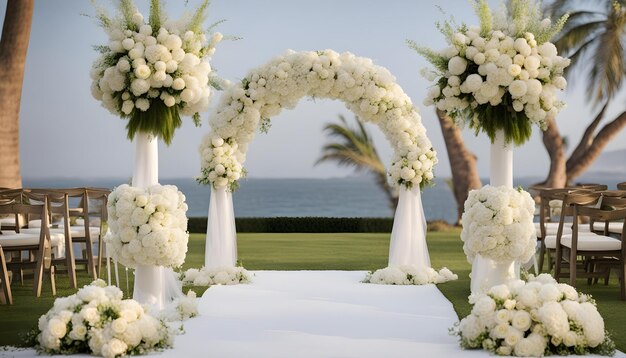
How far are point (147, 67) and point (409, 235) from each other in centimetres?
514

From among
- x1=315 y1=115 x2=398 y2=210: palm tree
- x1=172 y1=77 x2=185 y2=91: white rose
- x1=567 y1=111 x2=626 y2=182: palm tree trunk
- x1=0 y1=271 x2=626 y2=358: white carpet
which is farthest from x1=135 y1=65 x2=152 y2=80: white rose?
x1=567 y1=111 x2=626 y2=182: palm tree trunk

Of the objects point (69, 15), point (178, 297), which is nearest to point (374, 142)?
point (69, 15)

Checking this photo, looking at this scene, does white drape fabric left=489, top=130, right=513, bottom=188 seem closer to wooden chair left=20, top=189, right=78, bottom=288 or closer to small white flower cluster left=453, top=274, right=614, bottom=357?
small white flower cluster left=453, top=274, right=614, bottom=357

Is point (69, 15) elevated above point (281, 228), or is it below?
above

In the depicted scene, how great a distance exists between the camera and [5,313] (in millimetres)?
8523

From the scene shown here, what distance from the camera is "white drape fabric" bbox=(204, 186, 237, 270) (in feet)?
38.5

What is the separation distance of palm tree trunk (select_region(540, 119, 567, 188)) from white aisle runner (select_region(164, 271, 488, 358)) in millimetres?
13477

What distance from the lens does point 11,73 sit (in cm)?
1875

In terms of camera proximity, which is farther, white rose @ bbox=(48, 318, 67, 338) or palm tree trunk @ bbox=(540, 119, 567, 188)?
palm tree trunk @ bbox=(540, 119, 567, 188)

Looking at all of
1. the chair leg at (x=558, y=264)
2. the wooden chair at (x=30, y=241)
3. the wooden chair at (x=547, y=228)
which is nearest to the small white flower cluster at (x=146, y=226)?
the wooden chair at (x=30, y=241)

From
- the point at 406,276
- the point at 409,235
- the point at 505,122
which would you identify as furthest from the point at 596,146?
the point at 505,122

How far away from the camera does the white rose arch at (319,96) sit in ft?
37.9

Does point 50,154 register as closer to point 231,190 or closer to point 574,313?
point 231,190

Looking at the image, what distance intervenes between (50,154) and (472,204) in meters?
23.4
